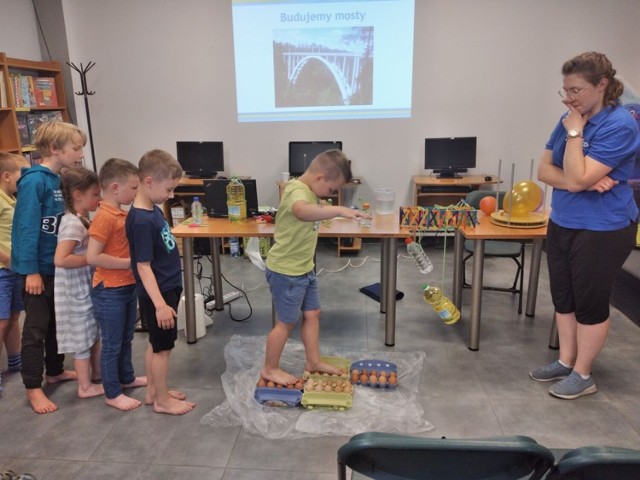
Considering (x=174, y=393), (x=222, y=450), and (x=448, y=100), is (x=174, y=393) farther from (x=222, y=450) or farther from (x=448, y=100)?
(x=448, y=100)

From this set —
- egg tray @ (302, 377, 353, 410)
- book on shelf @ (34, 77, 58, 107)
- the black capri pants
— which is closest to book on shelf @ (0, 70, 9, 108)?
book on shelf @ (34, 77, 58, 107)

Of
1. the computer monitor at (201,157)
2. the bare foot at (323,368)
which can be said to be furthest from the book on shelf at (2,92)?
the bare foot at (323,368)

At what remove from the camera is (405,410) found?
2193mm

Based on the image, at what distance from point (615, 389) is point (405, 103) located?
A: 355 cm

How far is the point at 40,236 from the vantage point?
2.12 m

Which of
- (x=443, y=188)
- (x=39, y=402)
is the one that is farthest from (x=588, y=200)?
(x=443, y=188)

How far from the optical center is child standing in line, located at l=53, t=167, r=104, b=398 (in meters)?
2.07

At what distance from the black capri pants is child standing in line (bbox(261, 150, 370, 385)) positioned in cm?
95

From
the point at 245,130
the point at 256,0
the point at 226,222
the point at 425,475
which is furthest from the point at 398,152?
the point at 425,475

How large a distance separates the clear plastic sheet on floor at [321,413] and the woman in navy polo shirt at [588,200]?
2.41 ft

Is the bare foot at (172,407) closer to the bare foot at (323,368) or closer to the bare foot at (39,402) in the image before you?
the bare foot at (39,402)

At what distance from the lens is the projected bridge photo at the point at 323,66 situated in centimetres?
490

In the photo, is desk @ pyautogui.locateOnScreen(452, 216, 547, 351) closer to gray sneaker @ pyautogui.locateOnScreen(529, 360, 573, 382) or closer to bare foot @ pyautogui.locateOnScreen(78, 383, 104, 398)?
gray sneaker @ pyautogui.locateOnScreen(529, 360, 573, 382)

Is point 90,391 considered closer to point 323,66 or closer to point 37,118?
point 37,118
